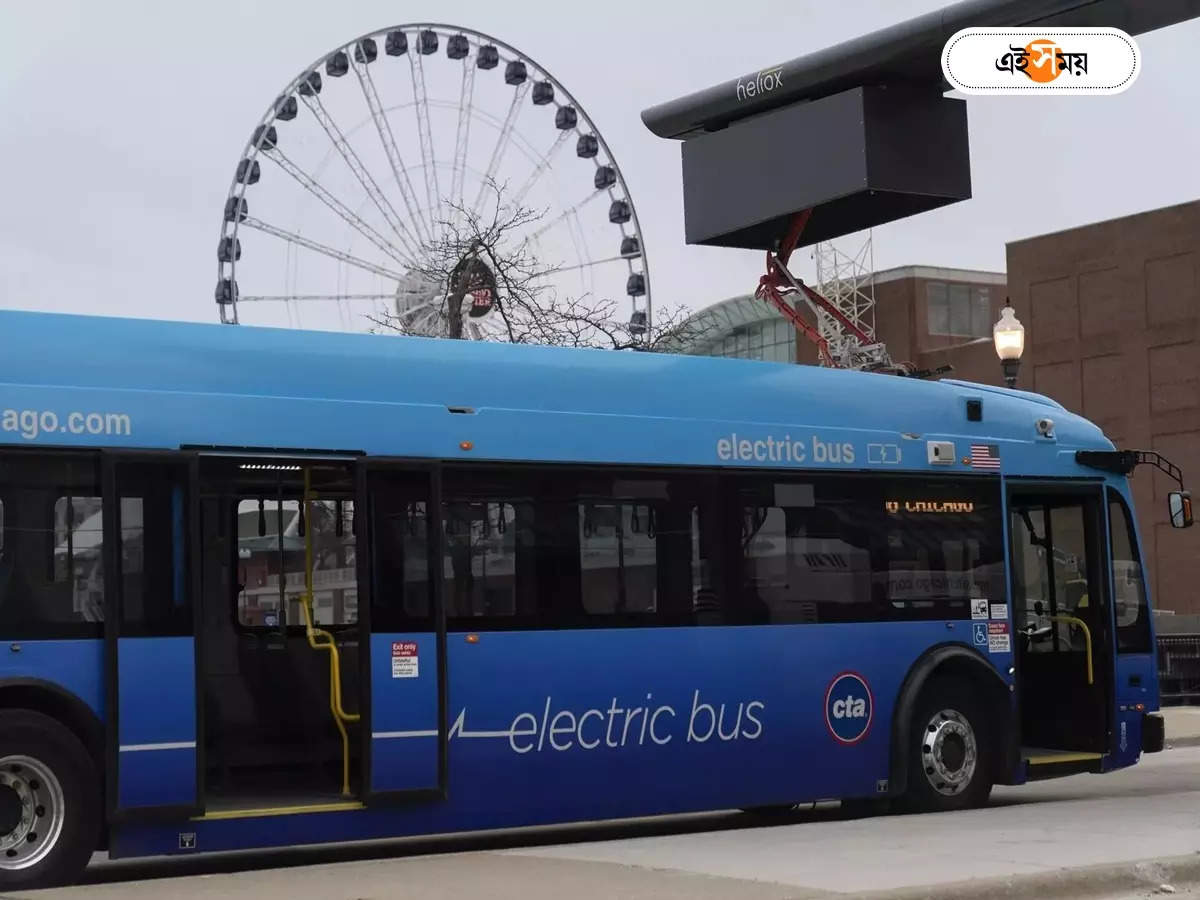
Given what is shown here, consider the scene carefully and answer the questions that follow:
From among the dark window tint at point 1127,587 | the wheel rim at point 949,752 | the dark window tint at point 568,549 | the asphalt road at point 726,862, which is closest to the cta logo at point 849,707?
the wheel rim at point 949,752

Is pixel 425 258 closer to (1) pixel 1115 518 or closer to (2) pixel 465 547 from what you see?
(1) pixel 1115 518

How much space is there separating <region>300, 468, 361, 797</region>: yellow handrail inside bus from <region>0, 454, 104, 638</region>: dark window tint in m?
1.55

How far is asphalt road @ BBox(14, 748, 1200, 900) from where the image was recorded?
8.61 m

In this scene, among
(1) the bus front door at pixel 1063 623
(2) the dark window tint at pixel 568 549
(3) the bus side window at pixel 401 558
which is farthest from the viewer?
(1) the bus front door at pixel 1063 623

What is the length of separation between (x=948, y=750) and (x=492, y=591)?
4.32 meters

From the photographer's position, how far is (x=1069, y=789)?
17.4m

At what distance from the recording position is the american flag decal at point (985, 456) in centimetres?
1463

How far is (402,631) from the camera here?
11188mm

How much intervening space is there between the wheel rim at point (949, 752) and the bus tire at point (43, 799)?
257 inches

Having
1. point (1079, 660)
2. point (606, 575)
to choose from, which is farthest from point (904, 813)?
point (606, 575)

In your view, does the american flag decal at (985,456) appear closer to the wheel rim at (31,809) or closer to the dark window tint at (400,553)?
the dark window tint at (400,553)

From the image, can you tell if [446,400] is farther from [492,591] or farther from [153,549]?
[153,549]

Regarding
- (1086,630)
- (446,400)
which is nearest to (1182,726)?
(1086,630)

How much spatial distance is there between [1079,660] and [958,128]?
7504 millimetres
